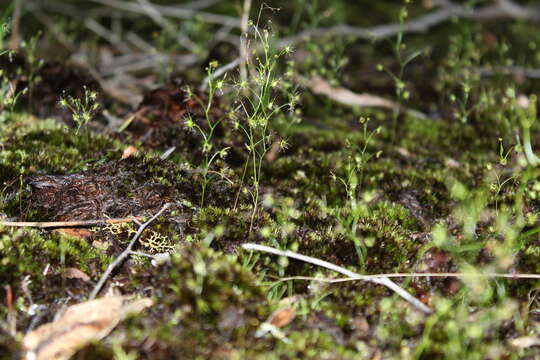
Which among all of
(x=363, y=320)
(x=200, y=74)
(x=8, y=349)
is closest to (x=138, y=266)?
(x=8, y=349)

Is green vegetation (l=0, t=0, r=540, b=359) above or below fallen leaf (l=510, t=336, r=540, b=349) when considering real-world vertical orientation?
above

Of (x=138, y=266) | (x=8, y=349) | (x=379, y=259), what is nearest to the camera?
(x=8, y=349)

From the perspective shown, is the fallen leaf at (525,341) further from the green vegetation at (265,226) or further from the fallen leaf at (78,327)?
the fallen leaf at (78,327)

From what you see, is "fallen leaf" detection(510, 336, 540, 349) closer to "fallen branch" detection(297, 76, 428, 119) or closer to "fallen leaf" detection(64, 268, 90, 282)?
"fallen leaf" detection(64, 268, 90, 282)

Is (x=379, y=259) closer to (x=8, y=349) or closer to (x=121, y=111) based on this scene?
(x=8, y=349)

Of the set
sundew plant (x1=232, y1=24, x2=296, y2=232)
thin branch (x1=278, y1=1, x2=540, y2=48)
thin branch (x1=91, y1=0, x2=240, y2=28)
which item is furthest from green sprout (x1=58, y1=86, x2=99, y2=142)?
thin branch (x1=278, y1=1, x2=540, y2=48)

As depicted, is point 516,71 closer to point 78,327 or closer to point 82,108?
point 82,108
